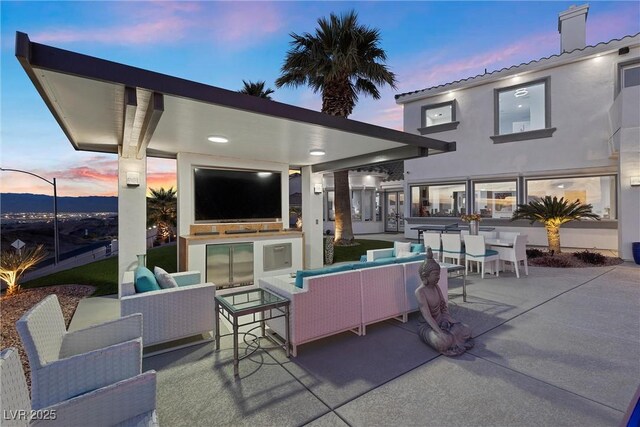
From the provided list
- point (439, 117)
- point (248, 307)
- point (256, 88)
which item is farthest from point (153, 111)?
point (439, 117)

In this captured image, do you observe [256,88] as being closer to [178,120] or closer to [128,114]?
[178,120]

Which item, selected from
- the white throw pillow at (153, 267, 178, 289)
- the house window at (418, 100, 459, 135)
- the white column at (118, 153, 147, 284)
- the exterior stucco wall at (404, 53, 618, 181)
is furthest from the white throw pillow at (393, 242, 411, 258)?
the house window at (418, 100, 459, 135)

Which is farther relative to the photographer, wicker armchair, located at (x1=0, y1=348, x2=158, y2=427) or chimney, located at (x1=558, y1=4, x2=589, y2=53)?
chimney, located at (x1=558, y1=4, x2=589, y2=53)

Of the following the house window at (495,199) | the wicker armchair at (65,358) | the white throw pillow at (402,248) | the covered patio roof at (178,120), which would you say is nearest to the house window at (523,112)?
the house window at (495,199)

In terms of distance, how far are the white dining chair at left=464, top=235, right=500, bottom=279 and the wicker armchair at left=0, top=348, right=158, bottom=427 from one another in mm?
6365

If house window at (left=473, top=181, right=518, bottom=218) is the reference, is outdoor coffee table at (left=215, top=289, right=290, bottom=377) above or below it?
below

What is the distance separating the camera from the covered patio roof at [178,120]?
2385 mm

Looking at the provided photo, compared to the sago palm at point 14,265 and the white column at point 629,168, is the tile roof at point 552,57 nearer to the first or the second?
the white column at point 629,168

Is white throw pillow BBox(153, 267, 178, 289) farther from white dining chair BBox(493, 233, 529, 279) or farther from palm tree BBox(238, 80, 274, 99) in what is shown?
palm tree BBox(238, 80, 274, 99)

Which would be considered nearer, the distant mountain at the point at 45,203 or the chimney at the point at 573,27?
the chimney at the point at 573,27

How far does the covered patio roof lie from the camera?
2.38m

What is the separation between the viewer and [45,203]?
13.6 meters

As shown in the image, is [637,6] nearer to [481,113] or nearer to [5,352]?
[481,113]

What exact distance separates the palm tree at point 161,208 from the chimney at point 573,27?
52.1 feet
